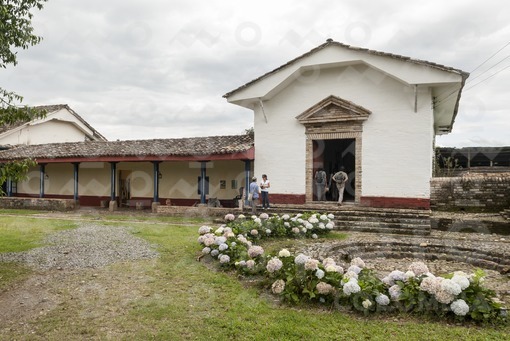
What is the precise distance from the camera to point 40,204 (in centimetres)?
1756

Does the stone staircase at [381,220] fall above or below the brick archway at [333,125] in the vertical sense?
below

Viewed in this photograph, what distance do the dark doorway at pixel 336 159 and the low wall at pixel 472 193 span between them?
137 inches

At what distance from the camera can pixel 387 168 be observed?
40.2 ft

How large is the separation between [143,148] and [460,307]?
15228 millimetres

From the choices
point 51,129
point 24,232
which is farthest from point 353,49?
point 51,129

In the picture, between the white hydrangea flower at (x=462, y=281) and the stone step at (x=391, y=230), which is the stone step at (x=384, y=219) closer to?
the stone step at (x=391, y=230)

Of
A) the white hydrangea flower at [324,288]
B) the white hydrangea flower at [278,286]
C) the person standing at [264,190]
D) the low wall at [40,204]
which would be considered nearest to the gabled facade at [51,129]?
the low wall at [40,204]

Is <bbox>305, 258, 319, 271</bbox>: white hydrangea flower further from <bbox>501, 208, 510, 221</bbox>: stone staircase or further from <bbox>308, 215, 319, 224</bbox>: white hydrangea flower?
<bbox>501, 208, 510, 221</bbox>: stone staircase

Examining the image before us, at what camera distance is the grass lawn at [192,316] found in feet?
12.6

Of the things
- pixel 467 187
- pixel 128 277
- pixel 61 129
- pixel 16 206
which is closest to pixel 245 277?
pixel 128 277

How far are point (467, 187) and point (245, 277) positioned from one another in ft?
30.1

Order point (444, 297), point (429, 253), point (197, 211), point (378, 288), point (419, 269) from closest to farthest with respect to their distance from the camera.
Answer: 1. point (444, 297)
2. point (378, 288)
3. point (419, 269)
4. point (429, 253)
5. point (197, 211)

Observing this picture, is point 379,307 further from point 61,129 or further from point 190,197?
point 61,129

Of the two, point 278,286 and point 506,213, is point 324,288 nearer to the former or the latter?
point 278,286
